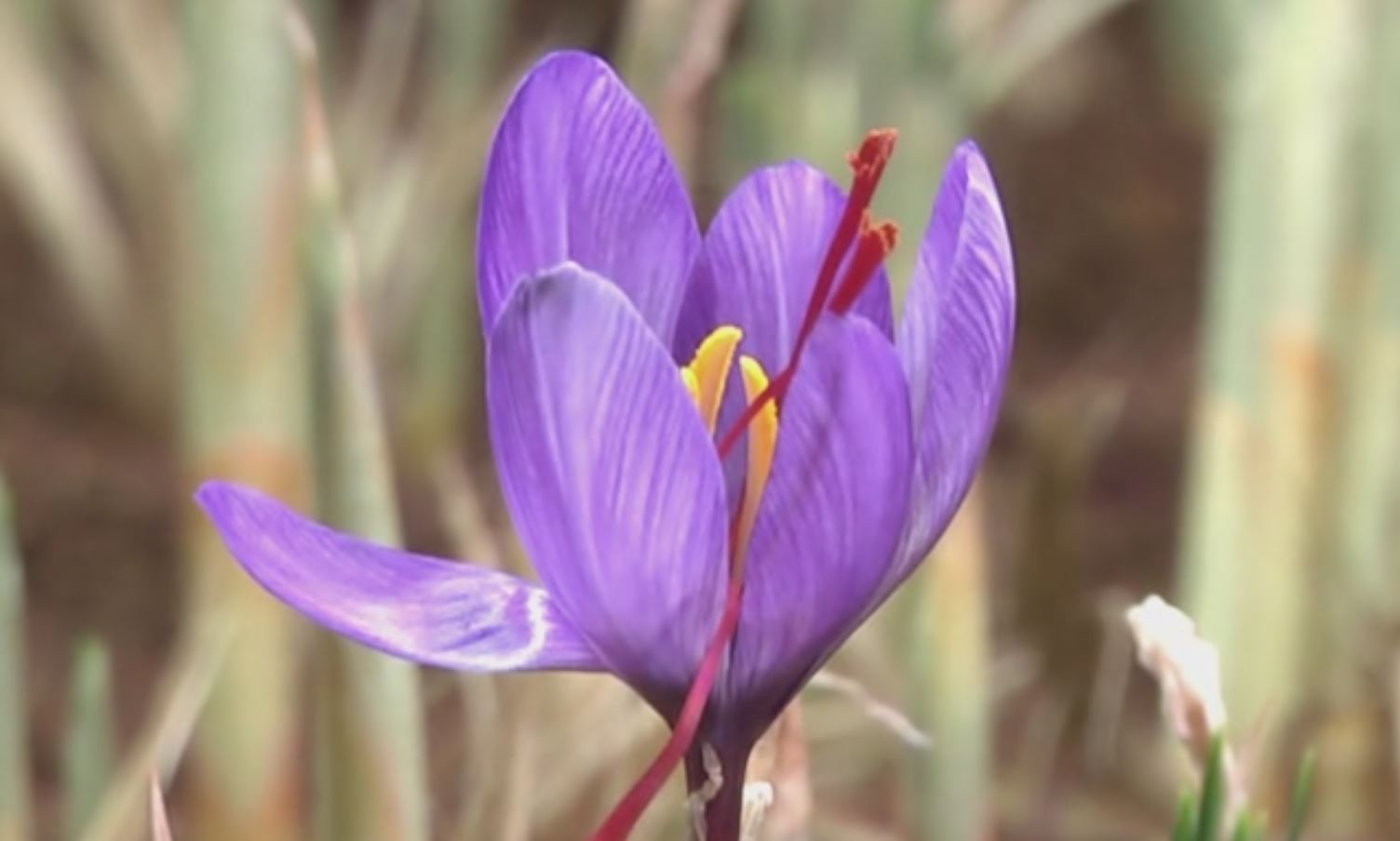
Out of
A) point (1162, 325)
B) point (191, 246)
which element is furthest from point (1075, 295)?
point (191, 246)

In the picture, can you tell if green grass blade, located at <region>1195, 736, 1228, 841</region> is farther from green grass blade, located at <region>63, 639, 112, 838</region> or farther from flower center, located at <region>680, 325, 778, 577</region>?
green grass blade, located at <region>63, 639, 112, 838</region>

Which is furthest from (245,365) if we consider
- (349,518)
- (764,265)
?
(764,265)

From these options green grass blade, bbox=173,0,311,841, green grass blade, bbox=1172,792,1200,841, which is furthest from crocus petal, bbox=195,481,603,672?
green grass blade, bbox=173,0,311,841

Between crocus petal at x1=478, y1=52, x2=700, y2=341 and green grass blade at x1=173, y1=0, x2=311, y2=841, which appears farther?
green grass blade at x1=173, y1=0, x2=311, y2=841

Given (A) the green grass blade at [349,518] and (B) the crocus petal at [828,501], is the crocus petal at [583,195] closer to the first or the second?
(B) the crocus petal at [828,501]

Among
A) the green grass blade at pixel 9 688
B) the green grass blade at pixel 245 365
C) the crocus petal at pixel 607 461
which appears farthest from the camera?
the green grass blade at pixel 245 365

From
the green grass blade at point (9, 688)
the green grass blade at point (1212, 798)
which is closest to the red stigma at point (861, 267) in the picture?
the green grass blade at point (1212, 798)

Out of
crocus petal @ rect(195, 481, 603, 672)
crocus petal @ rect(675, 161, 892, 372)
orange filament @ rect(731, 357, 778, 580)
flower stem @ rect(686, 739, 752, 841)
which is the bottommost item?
flower stem @ rect(686, 739, 752, 841)
